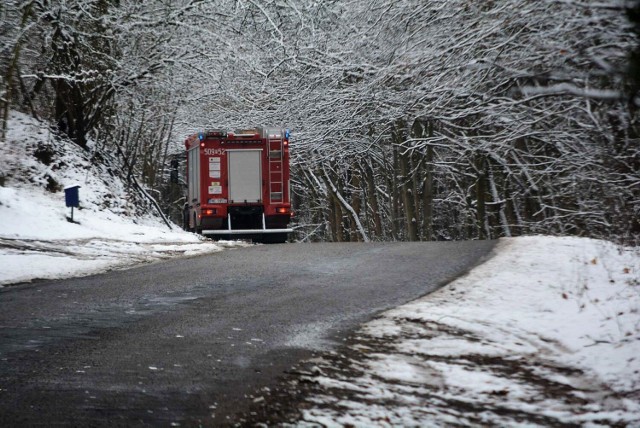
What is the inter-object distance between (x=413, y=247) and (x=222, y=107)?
1968 cm

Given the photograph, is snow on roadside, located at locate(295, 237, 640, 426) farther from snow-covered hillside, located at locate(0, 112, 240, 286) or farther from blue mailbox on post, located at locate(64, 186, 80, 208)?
blue mailbox on post, located at locate(64, 186, 80, 208)

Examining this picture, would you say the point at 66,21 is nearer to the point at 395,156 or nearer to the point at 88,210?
the point at 88,210

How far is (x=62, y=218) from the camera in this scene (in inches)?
759

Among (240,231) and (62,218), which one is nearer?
(62,218)

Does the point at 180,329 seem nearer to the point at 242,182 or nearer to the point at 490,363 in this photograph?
the point at 490,363

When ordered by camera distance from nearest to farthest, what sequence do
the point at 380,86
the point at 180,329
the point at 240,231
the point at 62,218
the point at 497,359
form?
1. the point at 497,359
2. the point at 180,329
3. the point at 62,218
4. the point at 380,86
5. the point at 240,231

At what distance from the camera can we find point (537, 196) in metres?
24.9

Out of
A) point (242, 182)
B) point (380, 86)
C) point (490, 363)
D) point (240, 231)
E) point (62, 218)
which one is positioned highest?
point (380, 86)

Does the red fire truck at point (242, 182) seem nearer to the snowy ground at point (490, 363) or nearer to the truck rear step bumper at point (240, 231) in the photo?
the truck rear step bumper at point (240, 231)

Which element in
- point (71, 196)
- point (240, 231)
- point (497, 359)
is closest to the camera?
point (497, 359)

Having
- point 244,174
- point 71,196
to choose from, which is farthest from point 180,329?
point 244,174

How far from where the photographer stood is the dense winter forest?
540 inches

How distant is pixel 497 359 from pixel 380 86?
13.6 meters

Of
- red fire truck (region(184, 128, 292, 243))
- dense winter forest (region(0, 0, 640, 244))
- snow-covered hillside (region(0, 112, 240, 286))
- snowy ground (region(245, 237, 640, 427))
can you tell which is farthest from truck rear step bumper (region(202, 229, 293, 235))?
snowy ground (region(245, 237, 640, 427))
